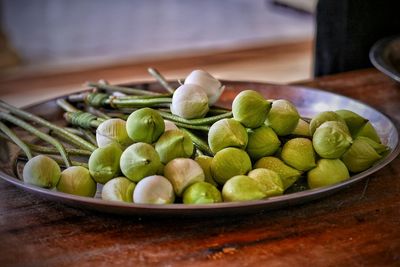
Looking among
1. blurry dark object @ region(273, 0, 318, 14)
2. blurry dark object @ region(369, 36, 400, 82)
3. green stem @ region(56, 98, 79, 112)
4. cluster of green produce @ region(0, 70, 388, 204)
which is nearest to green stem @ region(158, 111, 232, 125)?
cluster of green produce @ region(0, 70, 388, 204)

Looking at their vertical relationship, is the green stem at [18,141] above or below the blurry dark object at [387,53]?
below

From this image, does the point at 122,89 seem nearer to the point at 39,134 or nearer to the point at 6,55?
the point at 39,134

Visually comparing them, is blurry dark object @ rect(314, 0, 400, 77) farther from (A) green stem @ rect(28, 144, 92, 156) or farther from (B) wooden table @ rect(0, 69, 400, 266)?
(A) green stem @ rect(28, 144, 92, 156)

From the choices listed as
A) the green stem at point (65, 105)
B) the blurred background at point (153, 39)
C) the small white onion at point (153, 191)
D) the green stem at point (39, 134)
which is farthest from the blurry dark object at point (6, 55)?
the small white onion at point (153, 191)

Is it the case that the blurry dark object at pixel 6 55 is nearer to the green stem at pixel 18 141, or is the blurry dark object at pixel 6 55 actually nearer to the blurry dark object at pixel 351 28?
the blurry dark object at pixel 351 28

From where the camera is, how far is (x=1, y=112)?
1.05 metres

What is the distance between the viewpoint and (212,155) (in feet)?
2.72

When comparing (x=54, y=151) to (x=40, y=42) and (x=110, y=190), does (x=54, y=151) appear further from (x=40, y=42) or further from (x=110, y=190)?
(x=40, y=42)

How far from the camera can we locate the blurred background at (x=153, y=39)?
3.72 metres

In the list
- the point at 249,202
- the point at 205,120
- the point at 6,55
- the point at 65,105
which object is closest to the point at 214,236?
the point at 249,202

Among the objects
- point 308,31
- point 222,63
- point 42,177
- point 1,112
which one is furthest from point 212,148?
point 308,31

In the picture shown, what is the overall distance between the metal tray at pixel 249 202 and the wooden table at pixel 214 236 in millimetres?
33

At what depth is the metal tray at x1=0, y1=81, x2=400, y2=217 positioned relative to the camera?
70 centimetres

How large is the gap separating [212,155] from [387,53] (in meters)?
0.72
